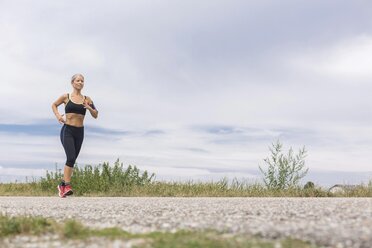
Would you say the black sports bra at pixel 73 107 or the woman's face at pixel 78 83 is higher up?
the woman's face at pixel 78 83

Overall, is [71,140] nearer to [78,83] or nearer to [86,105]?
[86,105]

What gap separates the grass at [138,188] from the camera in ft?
46.0

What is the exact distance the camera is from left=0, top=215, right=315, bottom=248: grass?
5047 mm

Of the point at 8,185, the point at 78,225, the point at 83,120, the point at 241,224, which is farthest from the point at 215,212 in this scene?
the point at 8,185

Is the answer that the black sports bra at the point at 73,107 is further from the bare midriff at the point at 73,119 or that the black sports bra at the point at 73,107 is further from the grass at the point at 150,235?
the grass at the point at 150,235

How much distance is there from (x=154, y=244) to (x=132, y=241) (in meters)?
0.29

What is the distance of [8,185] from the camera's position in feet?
66.6

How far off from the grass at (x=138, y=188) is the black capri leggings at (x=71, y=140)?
205cm

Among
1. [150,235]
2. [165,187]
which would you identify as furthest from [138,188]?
[150,235]

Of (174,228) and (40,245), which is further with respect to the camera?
(174,228)

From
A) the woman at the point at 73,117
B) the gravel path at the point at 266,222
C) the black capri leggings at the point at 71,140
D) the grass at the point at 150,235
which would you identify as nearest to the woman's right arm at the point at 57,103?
the woman at the point at 73,117

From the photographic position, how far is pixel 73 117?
13.2 meters

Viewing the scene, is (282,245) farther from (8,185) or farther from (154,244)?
(8,185)

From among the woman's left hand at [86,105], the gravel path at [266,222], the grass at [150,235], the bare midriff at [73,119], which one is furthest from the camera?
the bare midriff at [73,119]
